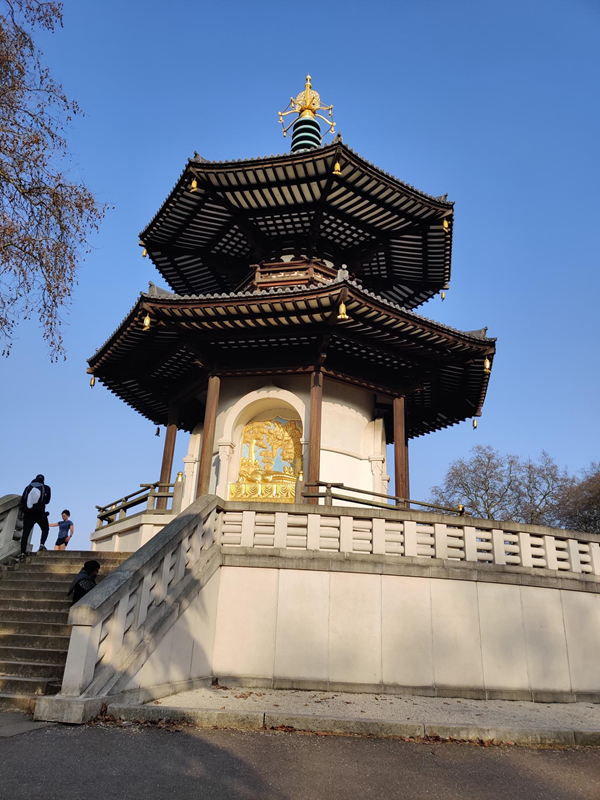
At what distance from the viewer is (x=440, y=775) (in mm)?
4590

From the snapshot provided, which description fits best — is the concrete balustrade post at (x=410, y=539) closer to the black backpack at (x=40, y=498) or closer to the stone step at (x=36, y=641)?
the stone step at (x=36, y=641)

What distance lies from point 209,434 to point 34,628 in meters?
5.80

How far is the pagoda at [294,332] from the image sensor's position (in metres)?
12.2

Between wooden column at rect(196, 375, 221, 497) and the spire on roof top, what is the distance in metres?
9.03

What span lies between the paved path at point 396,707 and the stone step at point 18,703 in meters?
1.27

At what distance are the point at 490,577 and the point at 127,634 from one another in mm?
5547

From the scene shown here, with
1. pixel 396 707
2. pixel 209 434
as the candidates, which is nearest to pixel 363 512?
pixel 396 707

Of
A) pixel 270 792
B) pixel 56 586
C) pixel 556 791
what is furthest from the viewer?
pixel 56 586

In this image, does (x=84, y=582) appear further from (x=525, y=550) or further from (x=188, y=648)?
(x=525, y=550)

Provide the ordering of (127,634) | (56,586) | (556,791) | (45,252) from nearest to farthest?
(556,791) → (127,634) → (45,252) → (56,586)

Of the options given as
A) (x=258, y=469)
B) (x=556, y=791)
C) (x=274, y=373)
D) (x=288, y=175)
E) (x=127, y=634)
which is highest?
(x=288, y=175)

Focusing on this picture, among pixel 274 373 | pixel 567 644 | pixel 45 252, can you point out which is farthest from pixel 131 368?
pixel 567 644

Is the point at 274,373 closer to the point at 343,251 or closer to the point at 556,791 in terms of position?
the point at 343,251

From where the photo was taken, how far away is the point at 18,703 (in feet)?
19.8
